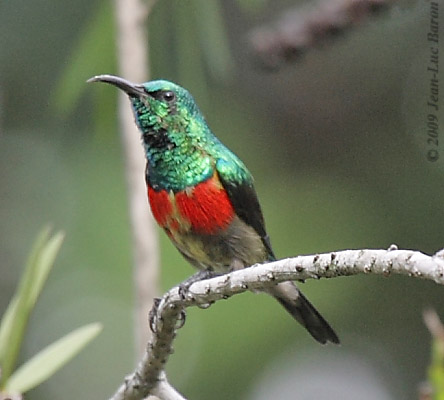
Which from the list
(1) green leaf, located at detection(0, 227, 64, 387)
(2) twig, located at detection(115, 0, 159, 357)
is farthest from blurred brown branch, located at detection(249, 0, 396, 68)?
(1) green leaf, located at detection(0, 227, 64, 387)

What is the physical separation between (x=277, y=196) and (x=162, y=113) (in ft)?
10.0

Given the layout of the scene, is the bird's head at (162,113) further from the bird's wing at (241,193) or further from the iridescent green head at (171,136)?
the bird's wing at (241,193)

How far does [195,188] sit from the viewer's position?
368 cm

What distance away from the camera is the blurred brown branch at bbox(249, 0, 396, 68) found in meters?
3.63

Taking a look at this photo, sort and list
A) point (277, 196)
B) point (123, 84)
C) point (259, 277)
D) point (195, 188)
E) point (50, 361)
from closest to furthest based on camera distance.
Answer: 1. point (259, 277)
2. point (50, 361)
3. point (123, 84)
4. point (195, 188)
5. point (277, 196)

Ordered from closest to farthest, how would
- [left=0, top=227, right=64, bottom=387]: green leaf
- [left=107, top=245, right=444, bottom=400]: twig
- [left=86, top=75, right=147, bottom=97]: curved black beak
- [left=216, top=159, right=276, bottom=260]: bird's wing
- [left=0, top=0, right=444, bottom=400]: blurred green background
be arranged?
[left=107, top=245, right=444, bottom=400]: twig
[left=0, top=227, right=64, bottom=387]: green leaf
[left=86, top=75, right=147, bottom=97]: curved black beak
[left=216, top=159, right=276, bottom=260]: bird's wing
[left=0, top=0, right=444, bottom=400]: blurred green background

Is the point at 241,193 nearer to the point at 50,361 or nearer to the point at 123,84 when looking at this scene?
the point at 123,84

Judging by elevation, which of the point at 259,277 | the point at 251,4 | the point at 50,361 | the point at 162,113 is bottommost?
the point at 50,361

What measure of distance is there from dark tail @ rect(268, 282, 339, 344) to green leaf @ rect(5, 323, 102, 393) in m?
1.54

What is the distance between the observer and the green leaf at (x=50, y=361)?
2.37m

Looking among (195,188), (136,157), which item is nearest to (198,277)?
(195,188)

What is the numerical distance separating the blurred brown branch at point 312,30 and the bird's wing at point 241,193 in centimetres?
43

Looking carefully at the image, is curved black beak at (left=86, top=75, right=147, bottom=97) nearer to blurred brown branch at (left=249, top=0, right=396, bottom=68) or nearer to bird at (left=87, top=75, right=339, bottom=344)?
bird at (left=87, top=75, right=339, bottom=344)

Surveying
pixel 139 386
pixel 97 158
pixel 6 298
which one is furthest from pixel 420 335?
pixel 139 386
